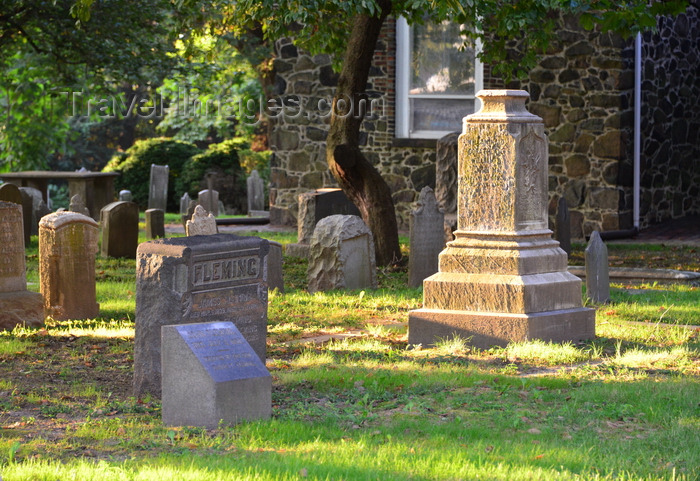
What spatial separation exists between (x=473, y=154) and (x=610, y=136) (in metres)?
9.86

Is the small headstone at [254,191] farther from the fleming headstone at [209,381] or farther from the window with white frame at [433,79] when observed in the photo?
the fleming headstone at [209,381]

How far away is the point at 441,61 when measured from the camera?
2003cm

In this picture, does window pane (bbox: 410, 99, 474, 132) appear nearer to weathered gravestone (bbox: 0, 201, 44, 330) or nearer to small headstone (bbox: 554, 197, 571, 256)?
small headstone (bbox: 554, 197, 571, 256)

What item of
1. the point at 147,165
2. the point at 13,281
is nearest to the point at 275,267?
the point at 13,281

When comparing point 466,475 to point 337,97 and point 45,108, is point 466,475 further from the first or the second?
point 45,108

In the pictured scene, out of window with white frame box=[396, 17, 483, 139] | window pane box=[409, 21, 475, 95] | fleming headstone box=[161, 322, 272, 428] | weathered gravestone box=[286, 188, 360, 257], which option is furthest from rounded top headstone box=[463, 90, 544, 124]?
window pane box=[409, 21, 475, 95]

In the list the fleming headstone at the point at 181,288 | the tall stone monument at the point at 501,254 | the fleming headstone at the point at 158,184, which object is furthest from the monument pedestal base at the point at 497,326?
the fleming headstone at the point at 158,184

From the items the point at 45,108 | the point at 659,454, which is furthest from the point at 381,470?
the point at 45,108

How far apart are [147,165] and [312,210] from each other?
1255 centimetres

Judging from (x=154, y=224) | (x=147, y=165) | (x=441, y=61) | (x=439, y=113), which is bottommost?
(x=154, y=224)

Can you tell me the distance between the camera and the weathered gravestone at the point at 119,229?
52.5 ft

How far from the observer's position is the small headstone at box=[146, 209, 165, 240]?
1798 cm

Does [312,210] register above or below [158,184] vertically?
below

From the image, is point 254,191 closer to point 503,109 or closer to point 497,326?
point 503,109
